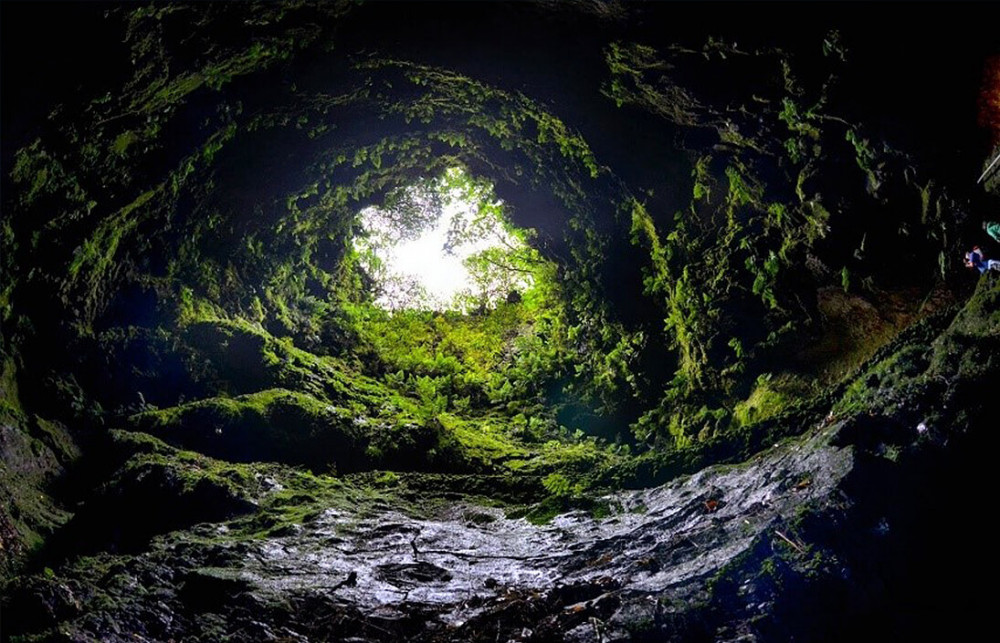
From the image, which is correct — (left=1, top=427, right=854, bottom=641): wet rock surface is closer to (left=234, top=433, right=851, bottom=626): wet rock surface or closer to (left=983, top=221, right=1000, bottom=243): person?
(left=234, top=433, right=851, bottom=626): wet rock surface

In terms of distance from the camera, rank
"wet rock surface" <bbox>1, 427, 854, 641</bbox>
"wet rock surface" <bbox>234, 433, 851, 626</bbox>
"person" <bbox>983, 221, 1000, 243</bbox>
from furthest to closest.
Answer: "person" <bbox>983, 221, 1000, 243</bbox>
"wet rock surface" <bbox>234, 433, 851, 626</bbox>
"wet rock surface" <bbox>1, 427, 854, 641</bbox>

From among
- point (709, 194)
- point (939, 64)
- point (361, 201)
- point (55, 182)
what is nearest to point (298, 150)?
point (361, 201)

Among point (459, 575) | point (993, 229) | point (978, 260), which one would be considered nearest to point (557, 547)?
point (459, 575)

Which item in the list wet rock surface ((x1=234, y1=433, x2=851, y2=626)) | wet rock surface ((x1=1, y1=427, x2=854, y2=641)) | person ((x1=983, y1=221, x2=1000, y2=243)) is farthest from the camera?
person ((x1=983, y1=221, x2=1000, y2=243))

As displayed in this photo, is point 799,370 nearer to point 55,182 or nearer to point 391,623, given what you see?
point 391,623

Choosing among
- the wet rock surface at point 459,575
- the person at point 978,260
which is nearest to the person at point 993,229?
the person at point 978,260

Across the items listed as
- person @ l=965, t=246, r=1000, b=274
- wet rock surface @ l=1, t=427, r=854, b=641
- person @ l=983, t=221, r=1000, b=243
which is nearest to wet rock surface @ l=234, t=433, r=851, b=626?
wet rock surface @ l=1, t=427, r=854, b=641

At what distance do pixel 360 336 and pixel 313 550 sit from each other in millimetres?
5720

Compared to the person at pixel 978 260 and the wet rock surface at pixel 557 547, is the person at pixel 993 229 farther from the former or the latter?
the wet rock surface at pixel 557 547

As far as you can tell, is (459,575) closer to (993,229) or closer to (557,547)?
(557,547)

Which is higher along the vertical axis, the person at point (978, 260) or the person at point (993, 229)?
the person at point (993, 229)

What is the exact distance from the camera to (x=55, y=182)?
490cm

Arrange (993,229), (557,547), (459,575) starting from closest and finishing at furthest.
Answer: (993,229), (459,575), (557,547)

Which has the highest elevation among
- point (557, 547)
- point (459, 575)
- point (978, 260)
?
point (978, 260)
